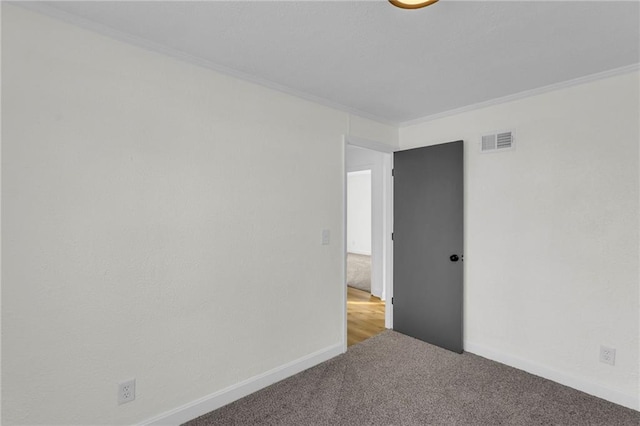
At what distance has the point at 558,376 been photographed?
2.58 meters

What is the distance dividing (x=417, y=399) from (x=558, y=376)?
122 centimetres

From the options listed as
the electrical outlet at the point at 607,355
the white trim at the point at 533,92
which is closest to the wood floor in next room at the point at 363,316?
the electrical outlet at the point at 607,355

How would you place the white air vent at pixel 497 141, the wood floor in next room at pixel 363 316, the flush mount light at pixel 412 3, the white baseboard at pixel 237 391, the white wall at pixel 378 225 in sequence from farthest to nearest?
the white wall at pixel 378 225, the wood floor in next room at pixel 363 316, the white air vent at pixel 497 141, the white baseboard at pixel 237 391, the flush mount light at pixel 412 3

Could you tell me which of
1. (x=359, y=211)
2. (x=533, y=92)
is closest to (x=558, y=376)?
(x=533, y=92)

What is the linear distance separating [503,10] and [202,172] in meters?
1.98

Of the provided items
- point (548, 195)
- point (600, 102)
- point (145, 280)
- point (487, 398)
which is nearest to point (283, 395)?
point (145, 280)

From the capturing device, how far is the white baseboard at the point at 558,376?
2.28 meters

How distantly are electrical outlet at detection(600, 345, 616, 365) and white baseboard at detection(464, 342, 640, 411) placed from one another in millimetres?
198

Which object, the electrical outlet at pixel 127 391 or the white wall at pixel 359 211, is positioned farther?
the white wall at pixel 359 211

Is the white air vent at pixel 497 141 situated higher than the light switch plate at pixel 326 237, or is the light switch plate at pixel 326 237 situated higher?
the white air vent at pixel 497 141

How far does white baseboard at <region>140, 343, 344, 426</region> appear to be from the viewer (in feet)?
6.75

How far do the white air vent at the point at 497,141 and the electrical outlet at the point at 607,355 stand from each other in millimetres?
1712

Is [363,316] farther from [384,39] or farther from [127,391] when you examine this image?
[384,39]

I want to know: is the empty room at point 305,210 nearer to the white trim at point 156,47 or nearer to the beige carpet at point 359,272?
the white trim at point 156,47
